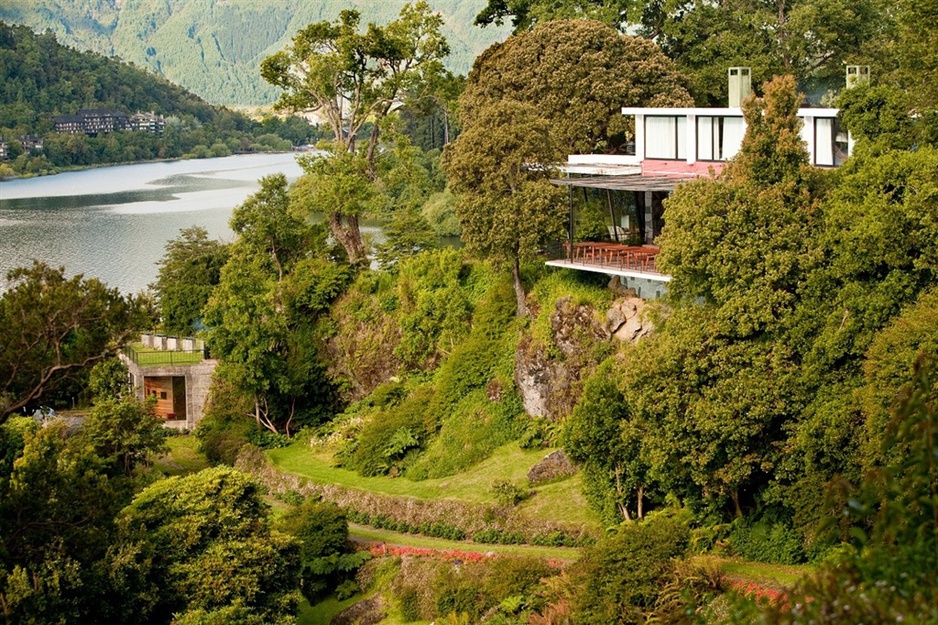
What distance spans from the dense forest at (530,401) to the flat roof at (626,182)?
893 mm

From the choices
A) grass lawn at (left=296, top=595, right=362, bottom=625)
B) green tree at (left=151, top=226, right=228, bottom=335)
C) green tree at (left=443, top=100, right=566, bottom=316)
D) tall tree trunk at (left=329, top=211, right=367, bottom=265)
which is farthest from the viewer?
green tree at (left=151, top=226, right=228, bottom=335)

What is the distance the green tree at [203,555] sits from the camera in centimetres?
2672

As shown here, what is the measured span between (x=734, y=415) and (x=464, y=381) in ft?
36.0

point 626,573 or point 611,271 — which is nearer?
point 626,573

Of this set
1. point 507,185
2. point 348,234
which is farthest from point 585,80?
point 348,234

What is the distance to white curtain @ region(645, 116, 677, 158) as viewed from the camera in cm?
3712

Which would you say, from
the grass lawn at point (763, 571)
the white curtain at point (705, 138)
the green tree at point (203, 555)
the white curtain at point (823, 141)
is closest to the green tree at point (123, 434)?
the green tree at point (203, 555)

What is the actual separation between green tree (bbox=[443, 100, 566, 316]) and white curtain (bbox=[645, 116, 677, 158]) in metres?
3.16

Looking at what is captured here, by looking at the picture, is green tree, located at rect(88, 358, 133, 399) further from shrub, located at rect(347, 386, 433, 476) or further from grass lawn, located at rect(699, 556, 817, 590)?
grass lawn, located at rect(699, 556, 817, 590)

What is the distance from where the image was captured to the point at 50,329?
85.5 ft

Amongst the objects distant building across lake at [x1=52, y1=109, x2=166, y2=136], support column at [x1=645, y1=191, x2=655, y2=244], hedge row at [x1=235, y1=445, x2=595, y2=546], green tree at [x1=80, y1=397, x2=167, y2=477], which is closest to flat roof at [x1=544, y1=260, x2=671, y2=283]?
support column at [x1=645, y1=191, x2=655, y2=244]

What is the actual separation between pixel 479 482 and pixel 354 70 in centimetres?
1789

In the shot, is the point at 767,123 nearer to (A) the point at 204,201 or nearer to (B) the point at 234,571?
(B) the point at 234,571

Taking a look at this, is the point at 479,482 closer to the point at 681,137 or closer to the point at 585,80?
the point at 681,137
